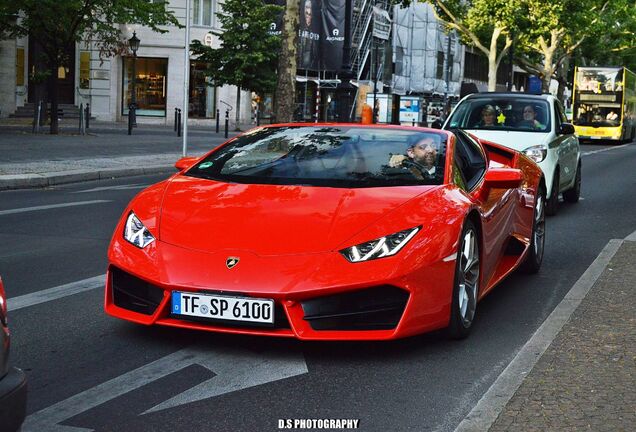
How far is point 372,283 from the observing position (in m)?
5.02

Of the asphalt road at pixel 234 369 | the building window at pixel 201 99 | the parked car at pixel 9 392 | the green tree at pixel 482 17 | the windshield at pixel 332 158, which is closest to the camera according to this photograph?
the parked car at pixel 9 392

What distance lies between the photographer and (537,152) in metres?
13.1

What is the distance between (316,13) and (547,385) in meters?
52.9

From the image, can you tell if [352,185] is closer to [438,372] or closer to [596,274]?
[438,372]

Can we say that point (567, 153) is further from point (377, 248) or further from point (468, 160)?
point (377, 248)

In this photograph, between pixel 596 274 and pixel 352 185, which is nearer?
pixel 352 185

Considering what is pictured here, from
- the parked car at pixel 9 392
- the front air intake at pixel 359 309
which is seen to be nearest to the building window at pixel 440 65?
the front air intake at pixel 359 309

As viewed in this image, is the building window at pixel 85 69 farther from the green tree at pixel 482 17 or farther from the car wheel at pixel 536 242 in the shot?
the car wheel at pixel 536 242

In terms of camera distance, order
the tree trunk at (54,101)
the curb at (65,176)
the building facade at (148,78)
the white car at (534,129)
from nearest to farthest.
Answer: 1. the white car at (534,129)
2. the curb at (65,176)
3. the tree trunk at (54,101)
4. the building facade at (148,78)

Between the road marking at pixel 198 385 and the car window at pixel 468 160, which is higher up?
the car window at pixel 468 160

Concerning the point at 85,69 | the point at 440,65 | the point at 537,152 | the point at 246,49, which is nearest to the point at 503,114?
the point at 537,152

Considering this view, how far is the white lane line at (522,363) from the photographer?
13.6ft

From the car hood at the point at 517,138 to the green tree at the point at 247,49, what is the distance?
2756 cm

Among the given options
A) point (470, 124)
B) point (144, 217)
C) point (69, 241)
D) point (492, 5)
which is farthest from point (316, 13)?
point (144, 217)
